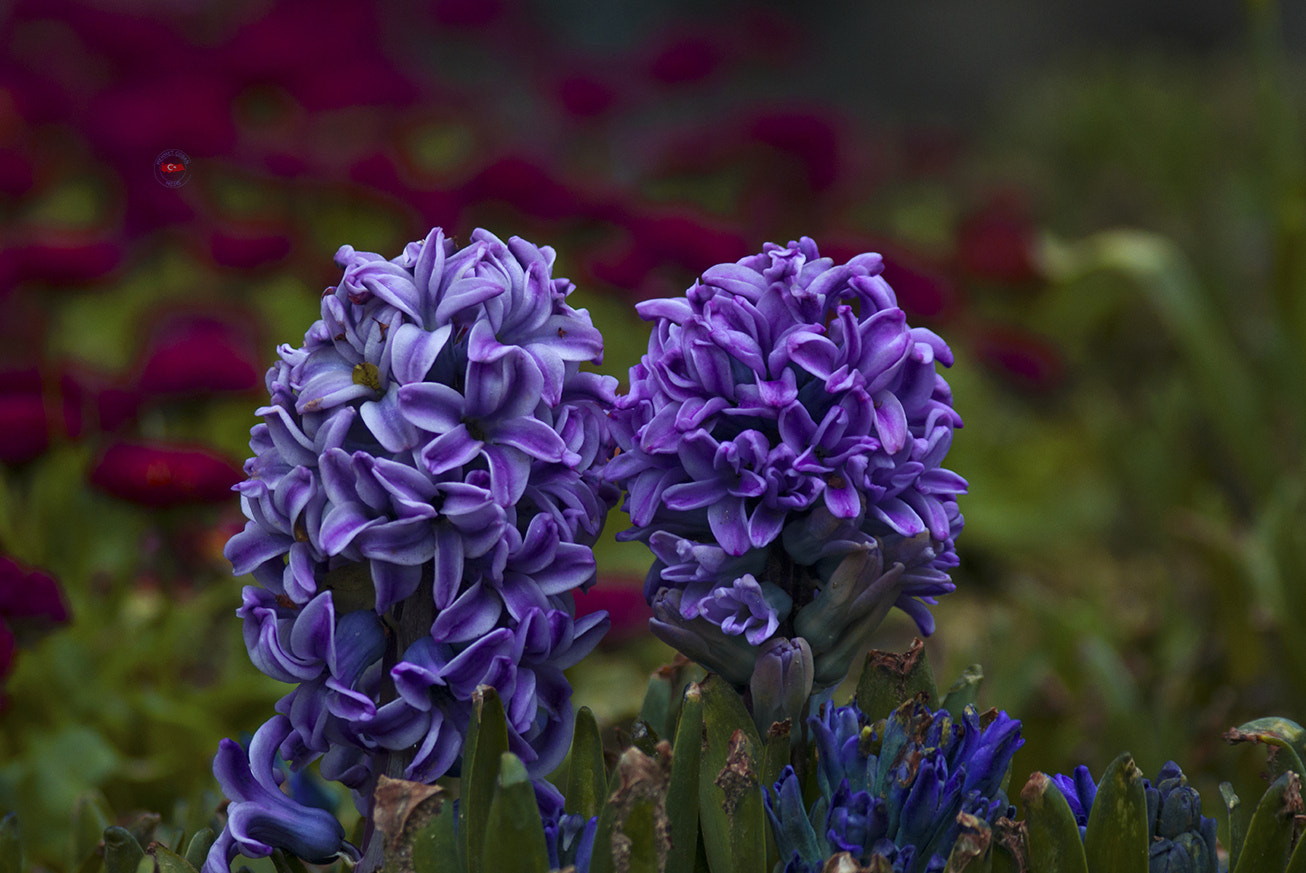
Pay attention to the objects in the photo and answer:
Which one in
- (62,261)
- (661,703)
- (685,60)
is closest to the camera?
(661,703)

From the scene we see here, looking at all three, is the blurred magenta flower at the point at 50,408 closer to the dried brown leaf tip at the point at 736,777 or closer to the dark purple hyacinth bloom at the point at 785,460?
the dark purple hyacinth bloom at the point at 785,460

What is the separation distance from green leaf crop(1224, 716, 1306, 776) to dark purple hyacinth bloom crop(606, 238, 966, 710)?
0.93 ft

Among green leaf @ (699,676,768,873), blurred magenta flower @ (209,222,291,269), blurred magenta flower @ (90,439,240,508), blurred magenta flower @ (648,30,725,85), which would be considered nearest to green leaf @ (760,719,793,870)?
green leaf @ (699,676,768,873)

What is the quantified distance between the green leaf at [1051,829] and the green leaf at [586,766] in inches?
13.2

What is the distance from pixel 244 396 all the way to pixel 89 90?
214 centimetres

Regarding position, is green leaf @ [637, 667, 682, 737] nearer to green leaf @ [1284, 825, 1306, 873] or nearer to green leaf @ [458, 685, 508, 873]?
green leaf @ [458, 685, 508, 873]

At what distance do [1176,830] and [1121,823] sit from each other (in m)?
0.07

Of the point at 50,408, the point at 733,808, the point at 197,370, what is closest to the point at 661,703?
the point at 733,808

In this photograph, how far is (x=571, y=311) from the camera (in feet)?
3.45

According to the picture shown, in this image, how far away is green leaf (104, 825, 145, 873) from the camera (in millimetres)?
1038

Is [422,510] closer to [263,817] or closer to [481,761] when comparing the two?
[481,761]

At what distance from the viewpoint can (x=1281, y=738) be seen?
1.08m

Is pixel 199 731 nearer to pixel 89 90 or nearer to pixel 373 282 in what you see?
pixel 373 282

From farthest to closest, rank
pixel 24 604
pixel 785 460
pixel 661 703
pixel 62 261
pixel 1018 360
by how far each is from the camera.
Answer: pixel 1018 360, pixel 62 261, pixel 24 604, pixel 661 703, pixel 785 460
